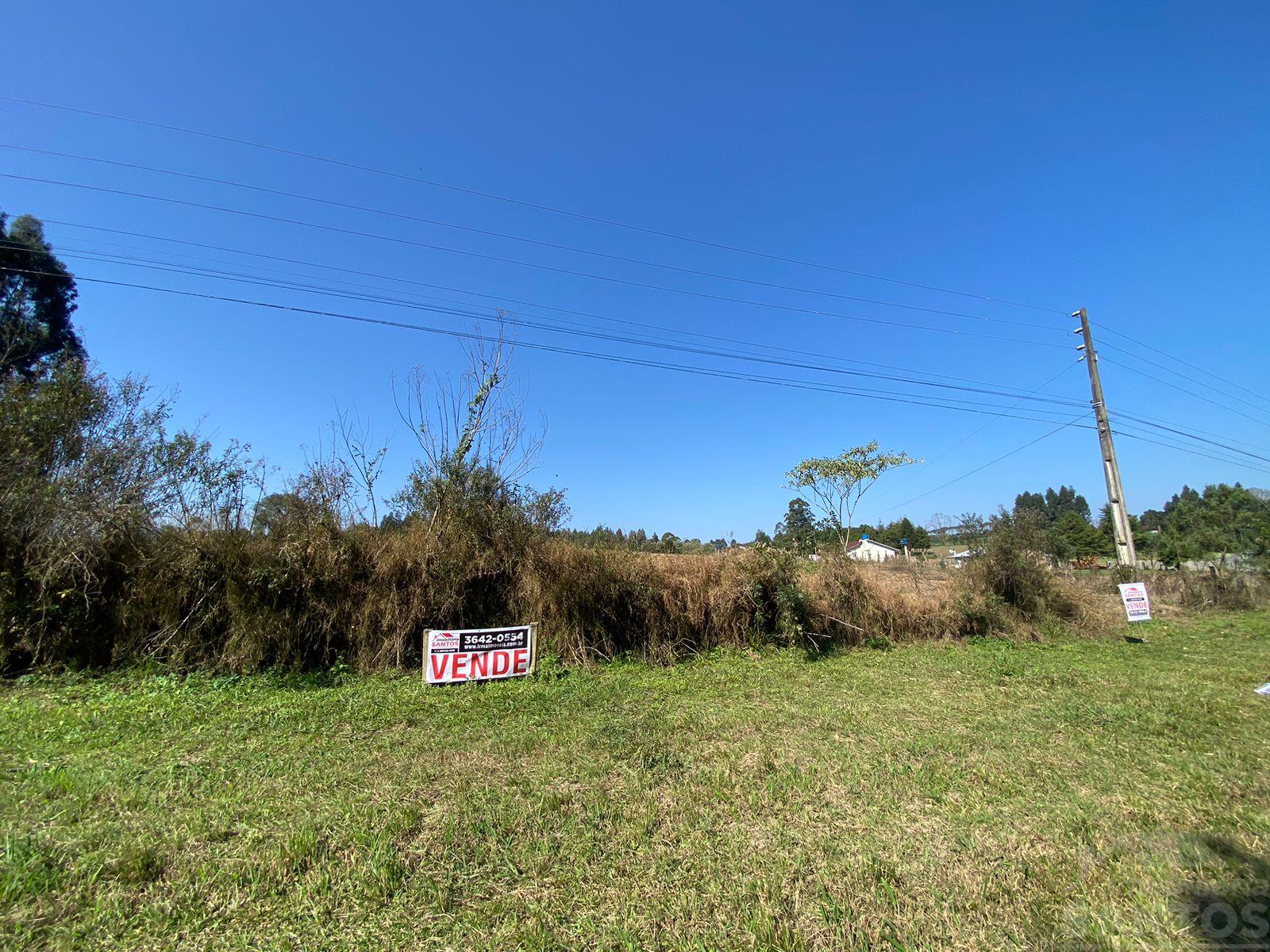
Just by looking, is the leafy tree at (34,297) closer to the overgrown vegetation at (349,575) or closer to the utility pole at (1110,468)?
the overgrown vegetation at (349,575)

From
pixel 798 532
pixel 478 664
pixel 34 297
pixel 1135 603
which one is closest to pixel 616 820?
pixel 478 664

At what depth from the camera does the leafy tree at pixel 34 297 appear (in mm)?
12420

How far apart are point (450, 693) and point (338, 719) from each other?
1.28 m

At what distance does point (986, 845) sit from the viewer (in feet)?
8.63

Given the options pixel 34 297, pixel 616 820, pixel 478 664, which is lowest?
pixel 616 820

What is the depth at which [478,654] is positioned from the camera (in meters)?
6.25

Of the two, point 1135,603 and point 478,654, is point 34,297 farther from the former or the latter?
point 1135,603

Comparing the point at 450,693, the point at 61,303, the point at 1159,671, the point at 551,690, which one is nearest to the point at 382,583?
the point at 450,693

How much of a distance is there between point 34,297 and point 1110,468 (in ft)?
105

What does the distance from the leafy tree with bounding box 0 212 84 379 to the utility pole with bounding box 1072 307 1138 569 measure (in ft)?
92.2

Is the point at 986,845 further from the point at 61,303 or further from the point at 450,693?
the point at 61,303

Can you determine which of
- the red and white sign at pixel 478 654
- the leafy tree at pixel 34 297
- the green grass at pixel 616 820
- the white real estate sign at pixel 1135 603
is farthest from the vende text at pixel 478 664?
the leafy tree at pixel 34 297

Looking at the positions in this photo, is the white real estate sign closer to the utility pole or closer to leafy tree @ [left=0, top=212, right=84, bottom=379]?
the utility pole

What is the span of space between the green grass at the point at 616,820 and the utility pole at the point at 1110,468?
10.5 metres
